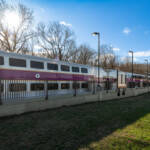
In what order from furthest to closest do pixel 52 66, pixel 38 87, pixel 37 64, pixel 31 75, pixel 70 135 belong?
1. pixel 52 66
2. pixel 37 64
3. pixel 31 75
4. pixel 38 87
5. pixel 70 135

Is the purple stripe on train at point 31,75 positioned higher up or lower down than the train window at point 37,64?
lower down

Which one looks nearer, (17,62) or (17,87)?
(17,87)

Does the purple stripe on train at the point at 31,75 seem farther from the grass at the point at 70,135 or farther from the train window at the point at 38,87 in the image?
the grass at the point at 70,135

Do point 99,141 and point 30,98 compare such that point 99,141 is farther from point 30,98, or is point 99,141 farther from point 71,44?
point 71,44

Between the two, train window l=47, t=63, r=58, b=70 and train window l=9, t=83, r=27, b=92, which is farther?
train window l=47, t=63, r=58, b=70

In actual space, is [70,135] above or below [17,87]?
below

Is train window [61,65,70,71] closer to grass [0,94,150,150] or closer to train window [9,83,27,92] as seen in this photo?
train window [9,83,27,92]

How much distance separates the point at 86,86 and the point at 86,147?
13.5 metres

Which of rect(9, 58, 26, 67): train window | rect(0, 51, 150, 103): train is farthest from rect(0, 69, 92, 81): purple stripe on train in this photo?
rect(9, 58, 26, 67): train window

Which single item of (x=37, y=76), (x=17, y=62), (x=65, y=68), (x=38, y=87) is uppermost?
(x=17, y=62)

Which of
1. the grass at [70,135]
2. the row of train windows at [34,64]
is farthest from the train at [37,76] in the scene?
the grass at [70,135]

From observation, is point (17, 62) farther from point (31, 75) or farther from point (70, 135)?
point (70, 135)

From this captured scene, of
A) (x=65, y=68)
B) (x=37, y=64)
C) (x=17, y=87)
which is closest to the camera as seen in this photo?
(x=17, y=87)

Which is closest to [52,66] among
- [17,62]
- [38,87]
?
[17,62]
